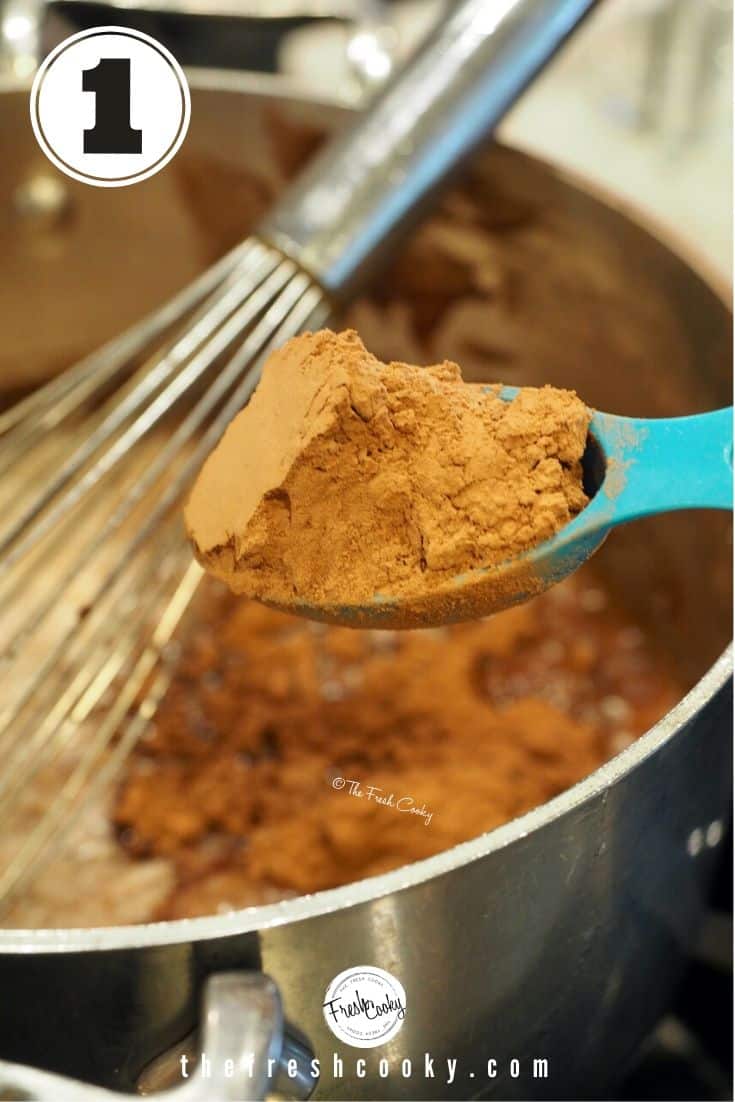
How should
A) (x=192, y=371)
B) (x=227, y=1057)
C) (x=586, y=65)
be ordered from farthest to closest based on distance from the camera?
(x=586, y=65), (x=192, y=371), (x=227, y=1057)

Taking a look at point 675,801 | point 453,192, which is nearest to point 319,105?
point 453,192

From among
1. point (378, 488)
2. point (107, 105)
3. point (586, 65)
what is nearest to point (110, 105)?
point (107, 105)

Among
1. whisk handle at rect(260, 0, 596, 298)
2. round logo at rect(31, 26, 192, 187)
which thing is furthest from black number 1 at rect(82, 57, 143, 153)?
whisk handle at rect(260, 0, 596, 298)

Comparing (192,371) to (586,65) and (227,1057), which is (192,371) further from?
(586,65)

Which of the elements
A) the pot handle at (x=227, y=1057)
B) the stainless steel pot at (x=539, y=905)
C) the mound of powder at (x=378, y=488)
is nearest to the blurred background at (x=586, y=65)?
the stainless steel pot at (x=539, y=905)

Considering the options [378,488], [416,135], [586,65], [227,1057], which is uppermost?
[586,65]

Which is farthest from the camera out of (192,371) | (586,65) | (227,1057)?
(586,65)

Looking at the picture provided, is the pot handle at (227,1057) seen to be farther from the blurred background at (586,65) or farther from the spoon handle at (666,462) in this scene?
the blurred background at (586,65)
